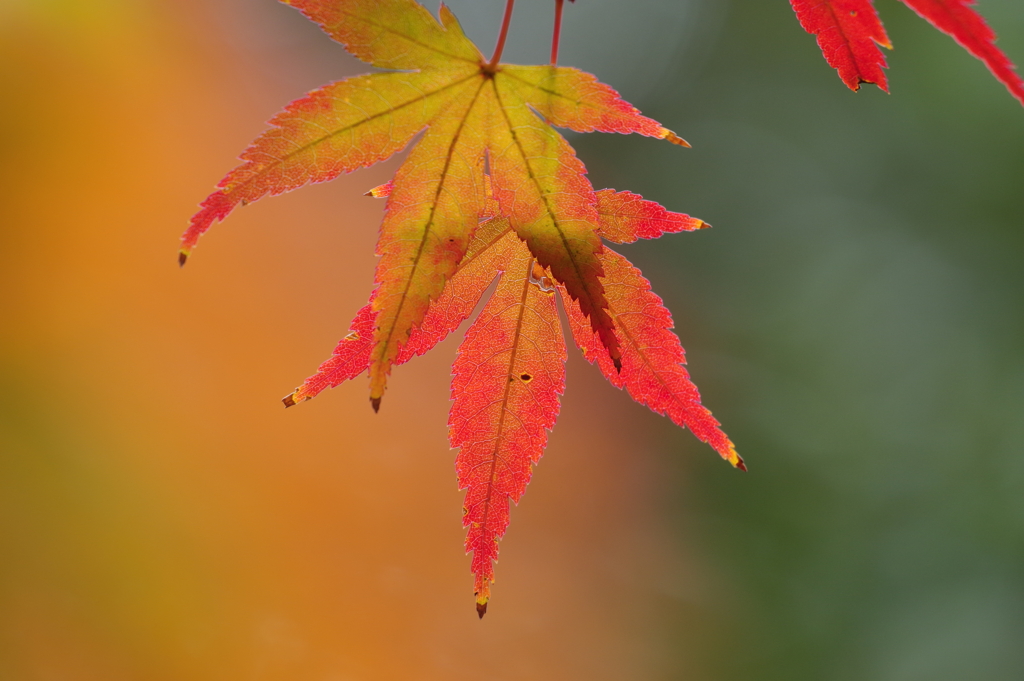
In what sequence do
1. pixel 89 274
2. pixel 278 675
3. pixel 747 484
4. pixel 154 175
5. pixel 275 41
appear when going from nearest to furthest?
1. pixel 278 675
2. pixel 89 274
3. pixel 154 175
4. pixel 275 41
5. pixel 747 484

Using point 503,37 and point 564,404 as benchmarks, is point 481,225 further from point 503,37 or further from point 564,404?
point 564,404

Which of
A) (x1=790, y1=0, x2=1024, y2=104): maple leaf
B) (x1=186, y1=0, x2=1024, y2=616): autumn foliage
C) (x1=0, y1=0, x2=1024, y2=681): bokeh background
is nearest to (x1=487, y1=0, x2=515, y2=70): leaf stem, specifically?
(x1=186, y1=0, x2=1024, y2=616): autumn foliage

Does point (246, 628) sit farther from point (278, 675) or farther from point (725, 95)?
point (725, 95)

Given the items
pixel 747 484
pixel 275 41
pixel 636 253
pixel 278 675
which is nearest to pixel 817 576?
pixel 747 484

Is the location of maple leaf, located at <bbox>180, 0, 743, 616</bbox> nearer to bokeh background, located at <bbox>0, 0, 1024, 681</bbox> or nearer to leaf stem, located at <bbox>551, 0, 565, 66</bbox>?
leaf stem, located at <bbox>551, 0, 565, 66</bbox>

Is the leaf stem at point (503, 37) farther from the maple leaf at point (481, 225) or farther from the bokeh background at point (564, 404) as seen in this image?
the bokeh background at point (564, 404)

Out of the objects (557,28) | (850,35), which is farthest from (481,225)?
(850,35)
